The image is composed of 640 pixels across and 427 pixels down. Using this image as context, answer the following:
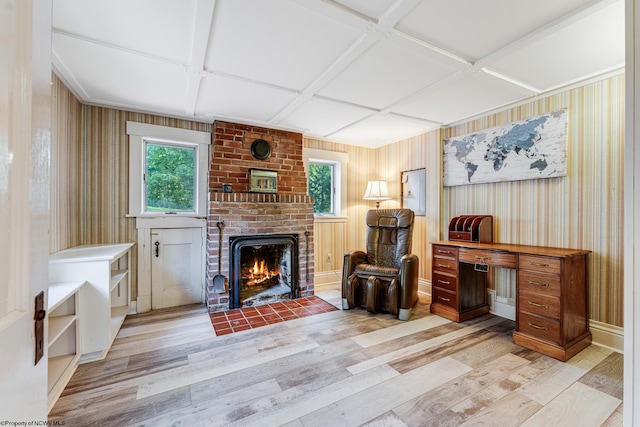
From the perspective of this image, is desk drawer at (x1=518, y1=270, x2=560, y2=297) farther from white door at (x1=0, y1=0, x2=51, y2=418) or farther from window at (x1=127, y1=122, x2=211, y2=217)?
window at (x1=127, y1=122, x2=211, y2=217)

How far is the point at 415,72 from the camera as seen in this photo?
7.49 feet

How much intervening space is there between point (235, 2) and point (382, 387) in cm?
255

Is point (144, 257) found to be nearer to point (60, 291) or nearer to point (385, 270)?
point (60, 291)

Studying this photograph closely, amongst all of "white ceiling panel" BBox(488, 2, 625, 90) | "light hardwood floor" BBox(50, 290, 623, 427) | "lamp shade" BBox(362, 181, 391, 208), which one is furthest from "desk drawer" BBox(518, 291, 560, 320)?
"lamp shade" BBox(362, 181, 391, 208)

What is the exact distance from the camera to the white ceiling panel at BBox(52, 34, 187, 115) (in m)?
2.00

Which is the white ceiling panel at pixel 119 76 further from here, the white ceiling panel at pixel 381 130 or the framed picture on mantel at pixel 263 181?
the white ceiling panel at pixel 381 130

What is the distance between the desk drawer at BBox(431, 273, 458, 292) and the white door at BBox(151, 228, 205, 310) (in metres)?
2.86

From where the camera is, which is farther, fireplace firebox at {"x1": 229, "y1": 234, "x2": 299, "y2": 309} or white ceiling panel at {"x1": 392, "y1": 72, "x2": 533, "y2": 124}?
fireplace firebox at {"x1": 229, "y1": 234, "x2": 299, "y2": 309}

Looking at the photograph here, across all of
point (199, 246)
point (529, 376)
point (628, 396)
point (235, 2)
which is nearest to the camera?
point (628, 396)

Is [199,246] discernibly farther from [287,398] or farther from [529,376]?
[529,376]

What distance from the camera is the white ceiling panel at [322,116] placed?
301 centimetres

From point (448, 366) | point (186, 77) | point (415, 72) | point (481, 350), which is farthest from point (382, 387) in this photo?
point (186, 77)

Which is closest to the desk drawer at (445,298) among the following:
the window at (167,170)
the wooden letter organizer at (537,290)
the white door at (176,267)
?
the wooden letter organizer at (537,290)

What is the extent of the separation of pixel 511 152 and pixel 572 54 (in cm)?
109
